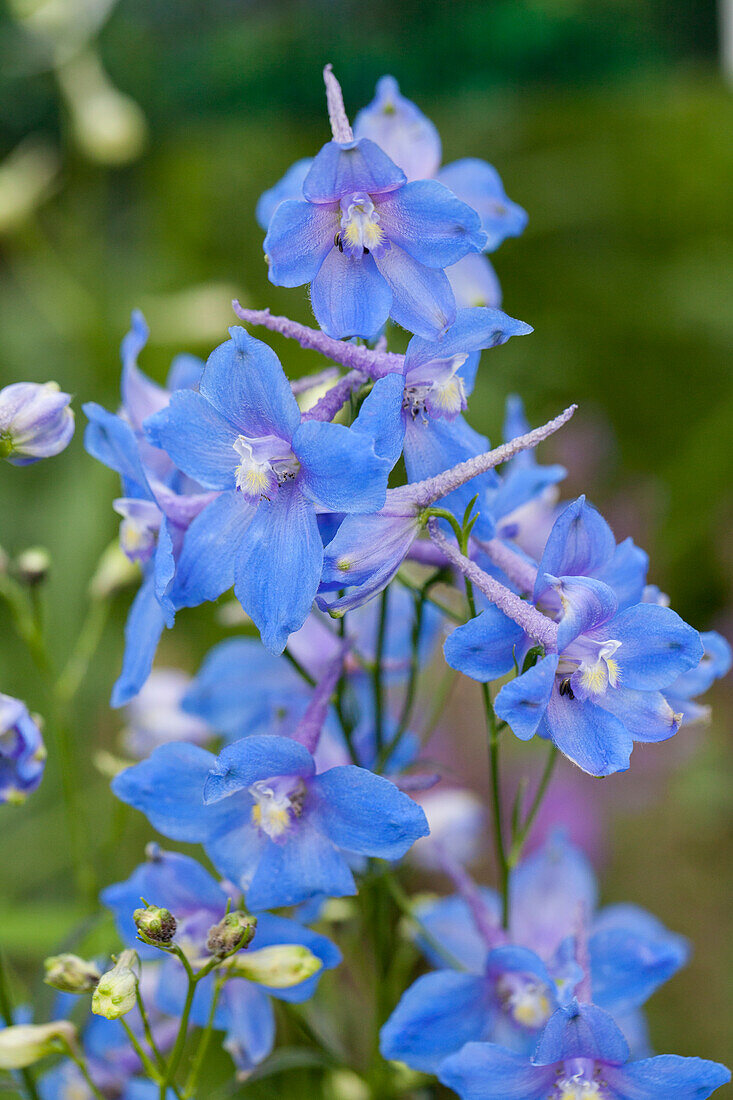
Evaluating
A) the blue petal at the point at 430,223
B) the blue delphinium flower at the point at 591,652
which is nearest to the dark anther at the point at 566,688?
the blue delphinium flower at the point at 591,652

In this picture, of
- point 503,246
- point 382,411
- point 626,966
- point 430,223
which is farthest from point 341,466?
point 503,246

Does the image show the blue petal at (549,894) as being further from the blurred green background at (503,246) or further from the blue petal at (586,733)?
the blurred green background at (503,246)

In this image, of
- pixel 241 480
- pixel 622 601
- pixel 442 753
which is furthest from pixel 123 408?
pixel 442 753

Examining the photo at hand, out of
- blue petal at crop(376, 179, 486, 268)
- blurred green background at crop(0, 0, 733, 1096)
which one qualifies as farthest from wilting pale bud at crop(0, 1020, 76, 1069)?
blurred green background at crop(0, 0, 733, 1096)

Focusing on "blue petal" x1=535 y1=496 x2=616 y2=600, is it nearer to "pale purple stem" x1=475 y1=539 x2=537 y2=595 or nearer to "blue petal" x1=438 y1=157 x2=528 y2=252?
"pale purple stem" x1=475 y1=539 x2=537 y2=595

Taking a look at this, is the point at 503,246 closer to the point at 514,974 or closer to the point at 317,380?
the point at 317,380
